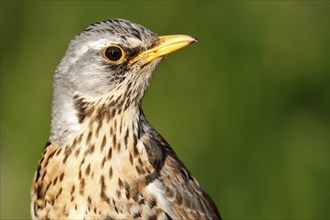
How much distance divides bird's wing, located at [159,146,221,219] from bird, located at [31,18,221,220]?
0.46 feet

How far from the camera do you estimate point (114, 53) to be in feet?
26.7

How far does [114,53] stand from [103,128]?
17.4 inches

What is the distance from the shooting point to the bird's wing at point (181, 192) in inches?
332

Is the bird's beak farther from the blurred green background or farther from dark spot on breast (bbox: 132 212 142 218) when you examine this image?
the blurred green background

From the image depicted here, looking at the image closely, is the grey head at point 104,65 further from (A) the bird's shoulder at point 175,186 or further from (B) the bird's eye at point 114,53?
(A) the bird's shoulder at point 175,186

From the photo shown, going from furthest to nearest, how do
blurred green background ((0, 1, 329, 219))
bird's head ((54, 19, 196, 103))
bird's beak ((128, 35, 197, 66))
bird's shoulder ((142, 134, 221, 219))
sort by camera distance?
blurred green background ((0, 1, 329, 219)) → bird's shoulder ((142, 134, 221, 219)) → bird's beak ((128, 35, 197, 66)) → bird's head ((54, 19, 196, 103))

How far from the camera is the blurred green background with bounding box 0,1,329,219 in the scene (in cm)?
1065

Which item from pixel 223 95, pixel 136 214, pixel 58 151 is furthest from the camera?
pixel 223 95

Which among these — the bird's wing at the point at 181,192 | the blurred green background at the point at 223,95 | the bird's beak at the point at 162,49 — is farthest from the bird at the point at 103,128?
the blurred green background at the point at 223,95

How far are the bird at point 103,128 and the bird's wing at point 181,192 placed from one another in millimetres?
141

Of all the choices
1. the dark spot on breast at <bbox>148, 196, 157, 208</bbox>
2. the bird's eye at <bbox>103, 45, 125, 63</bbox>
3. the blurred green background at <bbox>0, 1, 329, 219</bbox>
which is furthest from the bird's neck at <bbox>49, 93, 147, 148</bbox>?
the blurred green background at <bbox>0, 1, 329, 219</bbox>

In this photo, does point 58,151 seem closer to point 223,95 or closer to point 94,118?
point 94,118

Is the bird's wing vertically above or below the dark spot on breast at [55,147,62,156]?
below

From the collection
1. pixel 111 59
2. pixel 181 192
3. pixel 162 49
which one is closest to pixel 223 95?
pixel 181 192
